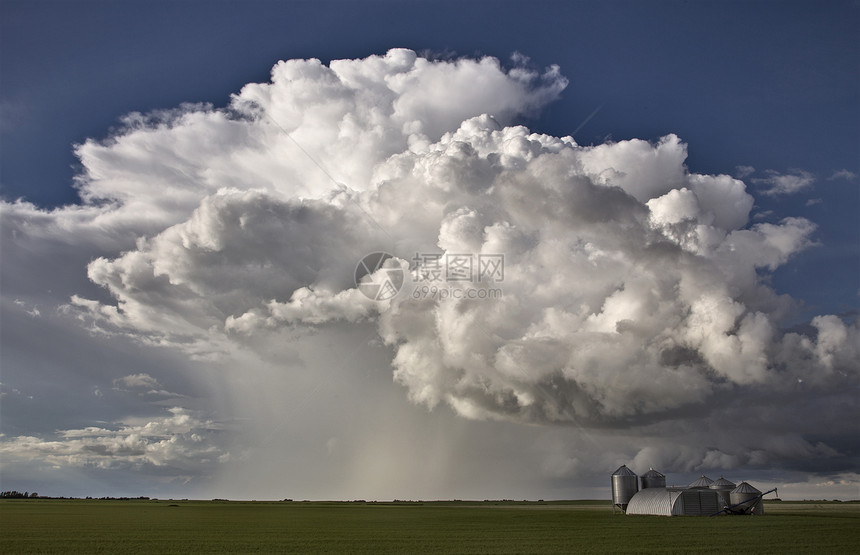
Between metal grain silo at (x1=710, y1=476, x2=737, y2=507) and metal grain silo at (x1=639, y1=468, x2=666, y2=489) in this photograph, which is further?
metal grain silo at (x1=639, y1=468, x2=666, y2=489)

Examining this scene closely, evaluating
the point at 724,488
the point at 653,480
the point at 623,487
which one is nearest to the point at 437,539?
the point at 623,487

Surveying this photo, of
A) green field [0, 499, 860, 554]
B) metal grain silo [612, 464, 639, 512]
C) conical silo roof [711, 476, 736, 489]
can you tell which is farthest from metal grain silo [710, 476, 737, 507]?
green field [0, 499, 860, 554]

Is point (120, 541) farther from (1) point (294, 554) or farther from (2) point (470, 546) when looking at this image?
(2) point (470, 546)

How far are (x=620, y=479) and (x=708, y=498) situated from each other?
24810mm

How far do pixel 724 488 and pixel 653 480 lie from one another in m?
14.7

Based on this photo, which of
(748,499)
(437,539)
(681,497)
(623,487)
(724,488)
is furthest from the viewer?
(623,487)

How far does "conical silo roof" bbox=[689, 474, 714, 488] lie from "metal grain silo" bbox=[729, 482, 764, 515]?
9008mm

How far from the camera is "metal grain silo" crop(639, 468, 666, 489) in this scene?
139 m

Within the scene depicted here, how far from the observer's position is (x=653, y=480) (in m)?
140

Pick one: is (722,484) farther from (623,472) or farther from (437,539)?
(437,539)

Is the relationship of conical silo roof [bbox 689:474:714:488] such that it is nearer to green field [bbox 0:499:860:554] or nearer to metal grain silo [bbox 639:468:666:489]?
metal grain silo [bbox 639:468:666:489]

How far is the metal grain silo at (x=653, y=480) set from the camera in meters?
139

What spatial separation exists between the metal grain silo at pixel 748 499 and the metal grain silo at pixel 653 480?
14.5 m

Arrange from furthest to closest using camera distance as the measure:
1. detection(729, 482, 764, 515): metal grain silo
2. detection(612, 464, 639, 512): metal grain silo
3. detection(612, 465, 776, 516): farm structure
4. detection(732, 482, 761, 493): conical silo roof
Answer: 1. detection(612, 464, 639, 512): metal grain silo
2. detection(732, 482, 761, 493): conical silo roof
3. detection(729, 482, 764, 515): metal grain silo
4. detection(612, 465, 776, 516): farm structure
